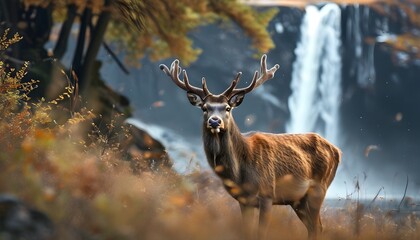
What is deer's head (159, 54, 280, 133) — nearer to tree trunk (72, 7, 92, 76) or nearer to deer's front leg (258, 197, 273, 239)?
deer's front leg (258, 197, 273, 239)

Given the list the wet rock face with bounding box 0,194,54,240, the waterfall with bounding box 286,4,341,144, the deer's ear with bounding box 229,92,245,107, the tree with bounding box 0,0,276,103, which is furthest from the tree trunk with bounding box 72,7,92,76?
the waterfall with bounding box 286,4,341,144

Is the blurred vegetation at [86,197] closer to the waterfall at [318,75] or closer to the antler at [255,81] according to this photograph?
the antler at [255,81]

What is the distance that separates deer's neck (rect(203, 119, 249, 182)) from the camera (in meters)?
6.15

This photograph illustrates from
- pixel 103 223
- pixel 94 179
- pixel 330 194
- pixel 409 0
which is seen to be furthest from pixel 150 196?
pixel 409 0

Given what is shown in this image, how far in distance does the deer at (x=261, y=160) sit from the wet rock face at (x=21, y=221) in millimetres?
2308

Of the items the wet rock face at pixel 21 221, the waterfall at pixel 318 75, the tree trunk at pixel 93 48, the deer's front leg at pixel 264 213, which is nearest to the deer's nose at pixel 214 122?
the deer's front leg at pixel 264 213

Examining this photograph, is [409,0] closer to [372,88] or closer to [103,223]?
[372,88]

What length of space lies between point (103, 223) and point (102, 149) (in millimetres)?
3169

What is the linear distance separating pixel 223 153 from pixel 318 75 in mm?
18703

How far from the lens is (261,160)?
21.2ft

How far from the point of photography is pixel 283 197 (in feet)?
21.6

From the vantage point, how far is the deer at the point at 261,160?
6.16 meters

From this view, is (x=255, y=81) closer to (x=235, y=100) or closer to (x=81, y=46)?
(x=235, y=100)

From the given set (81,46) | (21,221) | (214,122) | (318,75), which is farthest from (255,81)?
(318,75)
